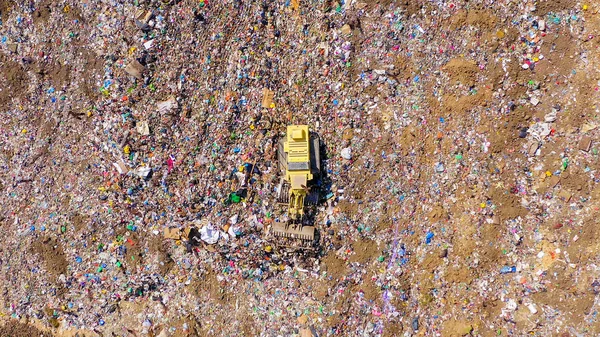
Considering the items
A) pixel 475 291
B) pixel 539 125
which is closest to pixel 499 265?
pixel 475 291

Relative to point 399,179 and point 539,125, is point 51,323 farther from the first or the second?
point 539,125

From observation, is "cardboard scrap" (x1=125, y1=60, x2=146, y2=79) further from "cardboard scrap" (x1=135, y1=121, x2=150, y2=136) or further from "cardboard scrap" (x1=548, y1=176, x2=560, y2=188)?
"cardboard scrap" (x1=548, y1=176, x2=560, y2=188)

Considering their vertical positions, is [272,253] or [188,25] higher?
[188,25]

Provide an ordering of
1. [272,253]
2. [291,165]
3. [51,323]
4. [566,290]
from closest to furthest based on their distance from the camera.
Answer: [566,290], [291,165], [272,253], [51,323]

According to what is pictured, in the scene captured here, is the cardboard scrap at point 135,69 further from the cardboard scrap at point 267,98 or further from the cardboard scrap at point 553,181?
the cardboard scrap at point 553,181

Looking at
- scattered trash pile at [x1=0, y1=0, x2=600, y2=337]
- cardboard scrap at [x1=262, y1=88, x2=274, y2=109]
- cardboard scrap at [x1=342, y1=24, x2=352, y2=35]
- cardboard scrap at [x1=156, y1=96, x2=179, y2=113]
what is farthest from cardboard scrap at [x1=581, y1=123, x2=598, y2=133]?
cardboard scrap at [x1=156, y1=96, x2=179, y2=113]

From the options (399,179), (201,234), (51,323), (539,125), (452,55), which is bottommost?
(51,323)

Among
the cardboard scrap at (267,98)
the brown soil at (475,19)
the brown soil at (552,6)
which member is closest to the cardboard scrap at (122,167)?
the cardboard scrap at (267,98)
